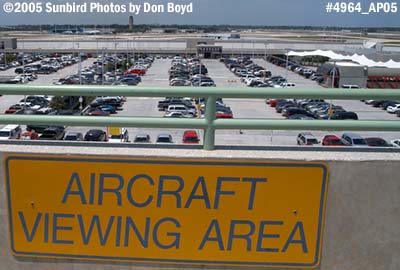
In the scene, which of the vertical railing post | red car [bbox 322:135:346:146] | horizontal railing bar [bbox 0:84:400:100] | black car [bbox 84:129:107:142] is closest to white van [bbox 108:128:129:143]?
black car [bbox 84:129:107:142]

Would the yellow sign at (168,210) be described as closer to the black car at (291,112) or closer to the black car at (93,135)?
the black car at (93,135)

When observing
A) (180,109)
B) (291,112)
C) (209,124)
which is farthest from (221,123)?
(180,109)

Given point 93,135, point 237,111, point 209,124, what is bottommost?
point 237,111

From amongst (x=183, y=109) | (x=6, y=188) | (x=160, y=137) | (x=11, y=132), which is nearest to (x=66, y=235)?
(x=6, y=188)

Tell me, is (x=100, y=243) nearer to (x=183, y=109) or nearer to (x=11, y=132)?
(x=11, y=132)

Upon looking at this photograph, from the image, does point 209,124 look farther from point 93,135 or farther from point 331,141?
point 331,141
